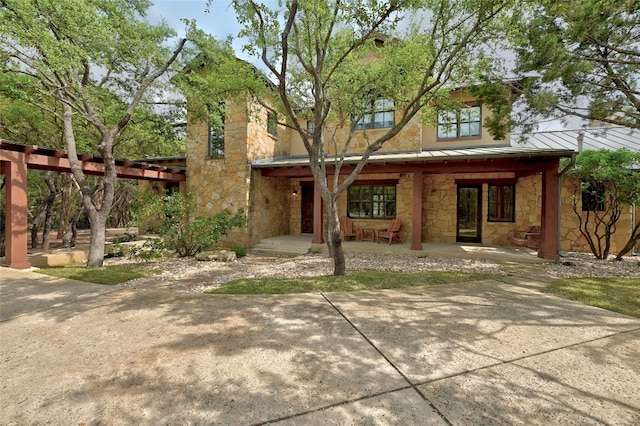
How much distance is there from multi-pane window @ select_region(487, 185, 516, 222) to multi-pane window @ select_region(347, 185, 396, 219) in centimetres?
346

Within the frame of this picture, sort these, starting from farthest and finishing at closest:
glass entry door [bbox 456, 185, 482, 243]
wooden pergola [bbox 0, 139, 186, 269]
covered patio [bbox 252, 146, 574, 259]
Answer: glass entry door [bbox 456, 185, 482, 243]
covered patio [bbox 252, 146, 574, 259]
wooden pergola [bbox 0, 139, 186, 269]

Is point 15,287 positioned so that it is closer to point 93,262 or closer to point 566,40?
point 93,262

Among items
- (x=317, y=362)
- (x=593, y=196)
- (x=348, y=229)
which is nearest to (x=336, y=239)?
(x=317, y=362)

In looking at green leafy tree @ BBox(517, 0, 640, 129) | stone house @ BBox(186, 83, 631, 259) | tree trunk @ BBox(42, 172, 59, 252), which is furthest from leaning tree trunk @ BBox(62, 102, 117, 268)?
green leafy tree @ BBox(517, 0, 640, 129)

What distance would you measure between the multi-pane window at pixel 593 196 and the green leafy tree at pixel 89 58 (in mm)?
12703

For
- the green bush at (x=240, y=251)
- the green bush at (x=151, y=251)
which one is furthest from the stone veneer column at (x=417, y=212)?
the green bush at (x=151, y=251)

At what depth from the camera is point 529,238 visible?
9.30 meters

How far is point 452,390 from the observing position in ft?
6.87

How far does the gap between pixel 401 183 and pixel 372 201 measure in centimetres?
136

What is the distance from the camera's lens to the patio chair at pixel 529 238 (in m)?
9.12

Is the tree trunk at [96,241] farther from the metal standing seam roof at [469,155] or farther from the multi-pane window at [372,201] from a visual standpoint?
the multi-pane window at [372,201]

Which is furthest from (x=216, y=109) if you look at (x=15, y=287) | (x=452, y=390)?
(x=452, y=390)

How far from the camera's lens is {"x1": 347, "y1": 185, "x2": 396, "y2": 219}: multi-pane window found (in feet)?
37.5

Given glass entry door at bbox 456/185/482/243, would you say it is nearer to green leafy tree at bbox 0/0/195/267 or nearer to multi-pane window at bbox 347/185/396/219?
multi-pane window at bbox 347/185/396/219
